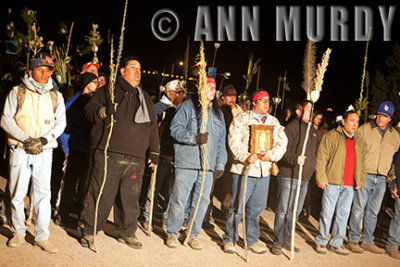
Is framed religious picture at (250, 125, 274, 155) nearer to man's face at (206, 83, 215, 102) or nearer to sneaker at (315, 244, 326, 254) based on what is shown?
man's face at (206, 83, 215, 102)

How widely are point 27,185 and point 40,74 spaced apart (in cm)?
137

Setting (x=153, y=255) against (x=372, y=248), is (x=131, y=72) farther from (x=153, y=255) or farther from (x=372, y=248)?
(x=372, y=248)

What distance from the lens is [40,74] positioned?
5348 mm

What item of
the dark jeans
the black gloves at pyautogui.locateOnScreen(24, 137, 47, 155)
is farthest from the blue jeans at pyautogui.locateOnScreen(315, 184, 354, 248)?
the black gloves at pyautogui.locateOnScreen(24, 137, 47, 155)

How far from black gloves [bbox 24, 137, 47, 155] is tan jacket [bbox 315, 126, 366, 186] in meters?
4.12

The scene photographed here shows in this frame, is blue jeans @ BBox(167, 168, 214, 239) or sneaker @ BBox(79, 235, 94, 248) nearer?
sneaker @ BBox(79, 235, 94, 248)

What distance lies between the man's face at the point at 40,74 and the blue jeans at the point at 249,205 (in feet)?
9.70

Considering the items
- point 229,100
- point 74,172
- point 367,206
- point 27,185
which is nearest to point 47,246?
point 27,185

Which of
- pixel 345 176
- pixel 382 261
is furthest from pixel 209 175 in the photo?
pixel 382 261

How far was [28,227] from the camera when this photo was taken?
6086 millimetres

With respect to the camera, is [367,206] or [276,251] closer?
[276,251]

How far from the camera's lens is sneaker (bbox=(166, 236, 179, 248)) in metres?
6.12

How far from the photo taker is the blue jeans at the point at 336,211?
691cm

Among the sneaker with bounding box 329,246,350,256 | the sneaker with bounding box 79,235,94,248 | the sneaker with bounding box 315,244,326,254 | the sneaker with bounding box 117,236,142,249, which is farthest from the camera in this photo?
the sneaker with bounding box 329,246,350,256
